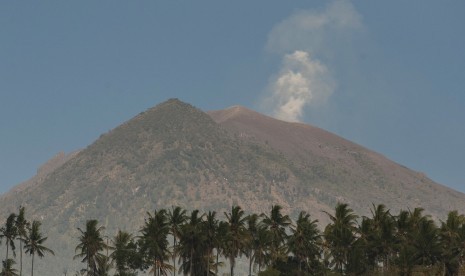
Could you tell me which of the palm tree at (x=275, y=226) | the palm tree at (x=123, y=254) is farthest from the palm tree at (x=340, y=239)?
the palm tree at (x=123, y=254)

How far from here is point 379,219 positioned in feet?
573

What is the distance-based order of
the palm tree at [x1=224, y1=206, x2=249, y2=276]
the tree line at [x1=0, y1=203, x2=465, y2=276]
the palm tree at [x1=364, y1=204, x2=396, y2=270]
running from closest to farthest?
the tree line at [x1=0, y1=203, x2=465, y2=276] → the palm tree at [x1=364, y1=204, x2=396, y2=270] → the palm tree at [x1=224, y1=206, x2=249, y2=276]

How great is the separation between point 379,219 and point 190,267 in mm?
40474

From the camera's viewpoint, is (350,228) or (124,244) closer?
(350,228)

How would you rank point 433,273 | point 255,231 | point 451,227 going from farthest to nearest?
1. point 255,231
2. point 451,227
3. point 433,273

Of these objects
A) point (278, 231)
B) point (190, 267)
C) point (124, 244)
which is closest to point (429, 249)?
point (278, 231)

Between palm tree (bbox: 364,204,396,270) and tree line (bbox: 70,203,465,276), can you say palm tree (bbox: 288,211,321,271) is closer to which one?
tree line (bbox: 70,203,465,276)

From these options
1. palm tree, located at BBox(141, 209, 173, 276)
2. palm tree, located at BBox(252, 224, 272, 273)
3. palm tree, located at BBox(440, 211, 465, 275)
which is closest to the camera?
palm tree, located at BBox(440, 211, 465, 275)

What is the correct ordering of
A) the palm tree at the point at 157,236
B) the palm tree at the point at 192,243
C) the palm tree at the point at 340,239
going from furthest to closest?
1. the palm tree at the point at 157,236
2. the palm tree at the point at 340,239
3. the palm tree at the point at 192,243

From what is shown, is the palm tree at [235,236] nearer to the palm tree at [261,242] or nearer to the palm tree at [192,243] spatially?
the palm tree at [261,242]

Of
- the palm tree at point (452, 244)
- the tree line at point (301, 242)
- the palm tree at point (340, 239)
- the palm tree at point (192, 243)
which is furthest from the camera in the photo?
the palm tree at point (340, 239)

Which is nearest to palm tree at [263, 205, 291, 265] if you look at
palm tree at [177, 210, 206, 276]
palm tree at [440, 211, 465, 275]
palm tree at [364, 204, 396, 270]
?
palm tree at [177, 210, 206, 276]

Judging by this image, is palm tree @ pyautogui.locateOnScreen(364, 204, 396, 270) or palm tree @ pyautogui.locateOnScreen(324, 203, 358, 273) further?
palm tree @ pyautogui.locateOnScreen(324, 203, 358, 273)

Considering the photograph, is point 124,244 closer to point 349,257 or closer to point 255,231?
point 255,231
